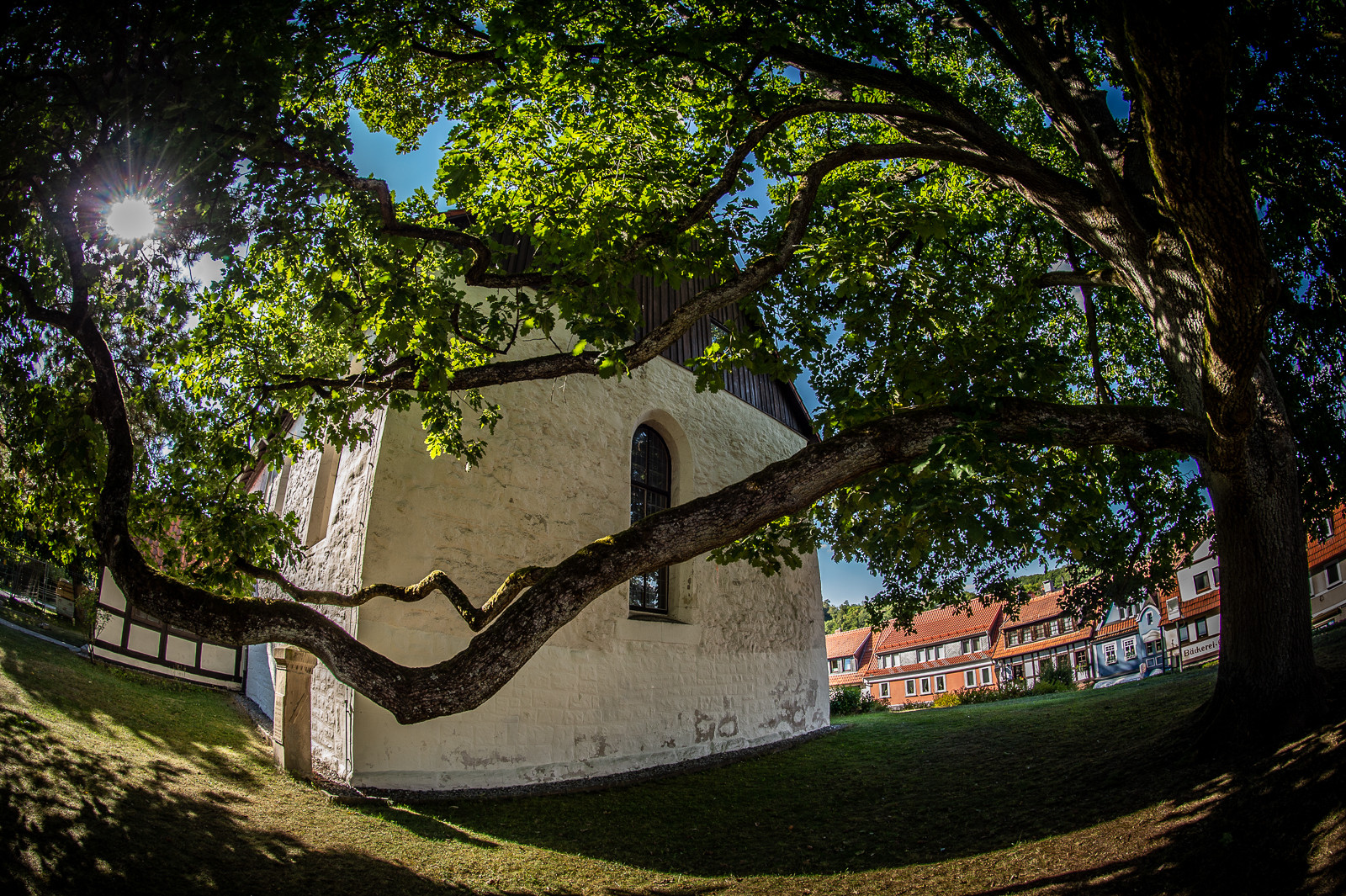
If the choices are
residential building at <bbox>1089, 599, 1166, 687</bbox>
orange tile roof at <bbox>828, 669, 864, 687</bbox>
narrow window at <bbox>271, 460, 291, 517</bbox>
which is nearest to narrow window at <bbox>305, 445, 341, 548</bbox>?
narrow window at <bbox>271, 460, 291, 517</bbox>

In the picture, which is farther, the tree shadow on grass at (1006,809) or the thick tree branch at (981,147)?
the thick tree branch at (981,147)

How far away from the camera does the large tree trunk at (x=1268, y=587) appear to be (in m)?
4.57

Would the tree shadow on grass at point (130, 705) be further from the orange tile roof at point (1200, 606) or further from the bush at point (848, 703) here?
the orange tile roof at point (1200, 606)

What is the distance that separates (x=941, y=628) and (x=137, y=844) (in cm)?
4648

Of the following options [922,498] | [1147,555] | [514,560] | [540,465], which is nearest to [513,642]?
[922,498]

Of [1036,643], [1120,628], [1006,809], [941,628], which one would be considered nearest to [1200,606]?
[1120,628]

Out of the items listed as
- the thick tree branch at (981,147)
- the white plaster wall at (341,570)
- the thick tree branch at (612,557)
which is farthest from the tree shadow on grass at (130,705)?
the thick tree branch at (981,147)

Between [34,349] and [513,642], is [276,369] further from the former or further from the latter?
[513,642]

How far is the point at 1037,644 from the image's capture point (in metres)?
37.5

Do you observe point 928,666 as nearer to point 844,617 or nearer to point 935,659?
point 935,659

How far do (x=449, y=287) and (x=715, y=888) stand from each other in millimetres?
5171

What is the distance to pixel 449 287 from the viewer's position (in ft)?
18.7

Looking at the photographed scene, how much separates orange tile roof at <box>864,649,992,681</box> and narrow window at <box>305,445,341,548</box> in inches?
1654

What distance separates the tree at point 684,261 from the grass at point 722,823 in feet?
4.73
